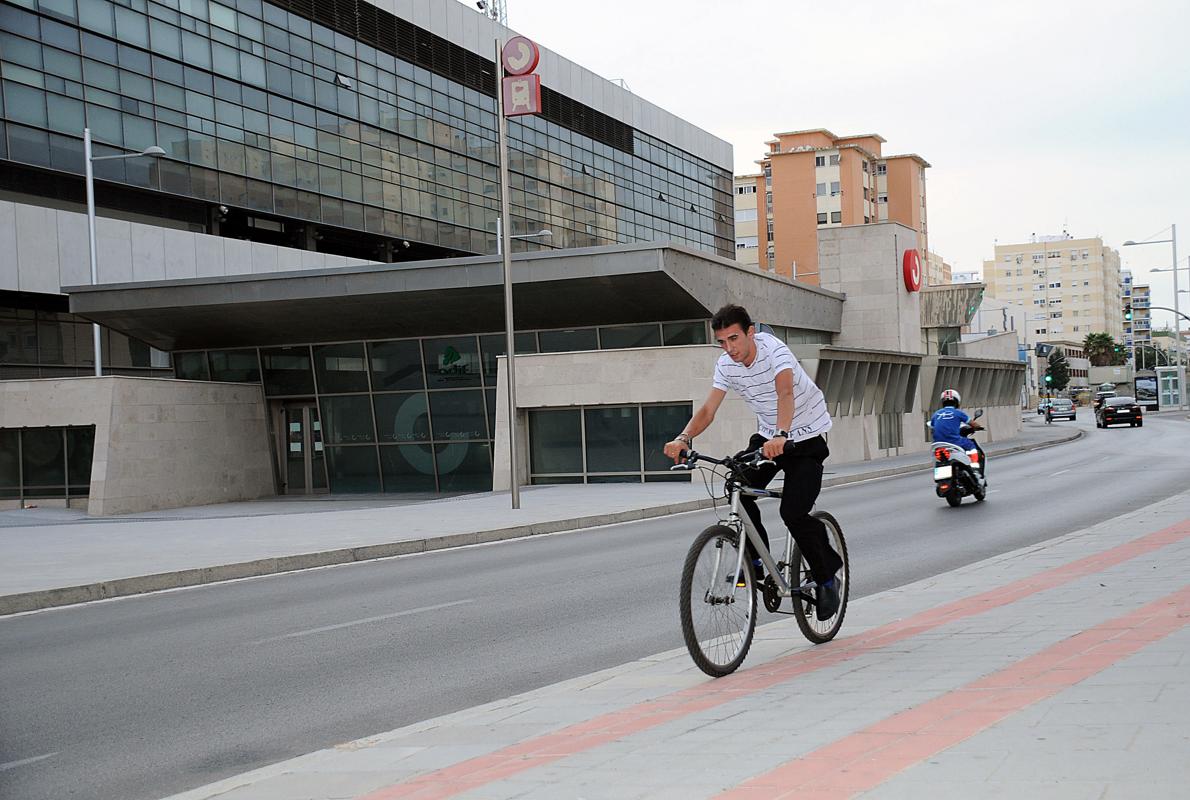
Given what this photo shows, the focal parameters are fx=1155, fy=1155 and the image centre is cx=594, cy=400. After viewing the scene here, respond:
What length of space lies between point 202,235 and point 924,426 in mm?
26358

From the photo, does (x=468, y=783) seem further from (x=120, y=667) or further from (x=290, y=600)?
(x=290, y=600)

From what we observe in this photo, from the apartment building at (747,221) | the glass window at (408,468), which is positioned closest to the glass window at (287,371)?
the glass window at (408,468)

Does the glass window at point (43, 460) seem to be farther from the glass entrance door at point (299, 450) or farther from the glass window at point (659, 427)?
the glass window at point (659, 427)

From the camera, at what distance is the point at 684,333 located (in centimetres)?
3056

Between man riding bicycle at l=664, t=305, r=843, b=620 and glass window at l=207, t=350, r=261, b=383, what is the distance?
29.9m

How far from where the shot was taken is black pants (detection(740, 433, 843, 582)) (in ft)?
20.9

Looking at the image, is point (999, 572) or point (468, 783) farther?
point (999, 572)

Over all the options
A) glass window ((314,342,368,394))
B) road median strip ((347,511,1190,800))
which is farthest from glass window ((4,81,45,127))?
road median strip ((347,511,1190,800))

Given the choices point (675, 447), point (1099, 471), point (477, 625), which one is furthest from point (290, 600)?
point (1099, 471)

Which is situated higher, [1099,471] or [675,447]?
[675,447]

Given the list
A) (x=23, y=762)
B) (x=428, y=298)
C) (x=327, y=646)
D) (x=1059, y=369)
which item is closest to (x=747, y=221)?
(x=1059, y=369)

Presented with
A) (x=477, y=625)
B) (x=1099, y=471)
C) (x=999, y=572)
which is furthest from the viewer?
(x=1099, y=471)

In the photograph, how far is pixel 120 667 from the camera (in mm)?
7617

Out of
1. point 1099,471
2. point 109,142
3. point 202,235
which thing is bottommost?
point 1099,471
